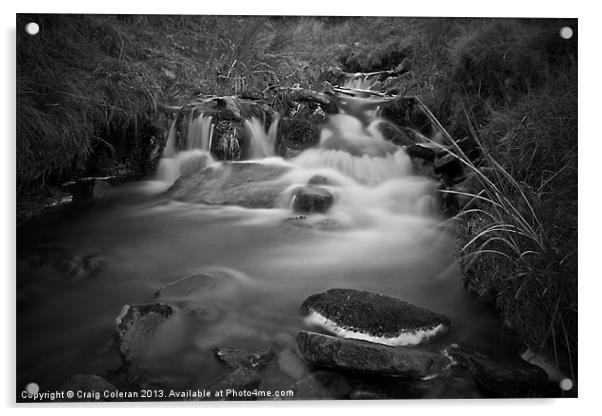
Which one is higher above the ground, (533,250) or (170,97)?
(170,97)

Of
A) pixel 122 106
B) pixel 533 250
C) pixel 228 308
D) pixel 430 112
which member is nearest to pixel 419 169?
pixel 430 112

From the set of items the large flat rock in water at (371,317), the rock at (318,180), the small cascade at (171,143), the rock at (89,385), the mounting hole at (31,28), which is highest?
the mounting hole at (31,28)

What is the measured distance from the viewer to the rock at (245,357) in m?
1.16

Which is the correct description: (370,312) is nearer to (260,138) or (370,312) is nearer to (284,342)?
(284,342)

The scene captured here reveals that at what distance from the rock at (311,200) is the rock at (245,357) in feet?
1.51

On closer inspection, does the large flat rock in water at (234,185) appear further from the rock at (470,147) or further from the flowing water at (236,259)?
the rock at (470,147)

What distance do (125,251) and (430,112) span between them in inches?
41.2

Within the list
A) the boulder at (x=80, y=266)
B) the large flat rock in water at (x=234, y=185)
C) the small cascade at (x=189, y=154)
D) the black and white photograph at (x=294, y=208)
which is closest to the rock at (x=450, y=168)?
the black and white photograph at (x=294, y=208)

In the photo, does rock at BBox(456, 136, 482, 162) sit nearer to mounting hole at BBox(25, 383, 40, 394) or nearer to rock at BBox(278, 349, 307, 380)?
rock at BBox(278, 349, 307, 380)

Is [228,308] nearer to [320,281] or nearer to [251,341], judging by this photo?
[251,341]

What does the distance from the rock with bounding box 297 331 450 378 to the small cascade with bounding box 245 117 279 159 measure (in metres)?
0.60

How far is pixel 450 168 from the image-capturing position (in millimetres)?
1298

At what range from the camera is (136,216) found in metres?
1.31

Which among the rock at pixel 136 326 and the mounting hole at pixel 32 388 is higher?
the rock at pixel 136 326
